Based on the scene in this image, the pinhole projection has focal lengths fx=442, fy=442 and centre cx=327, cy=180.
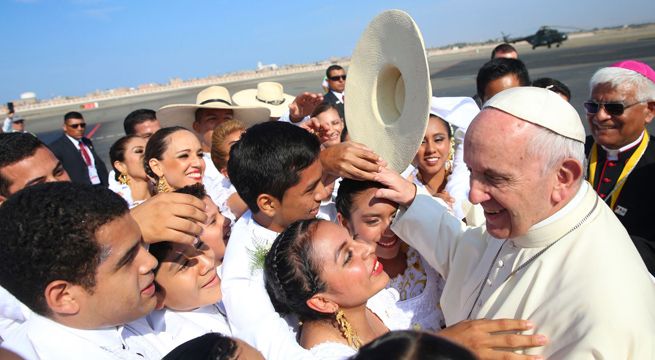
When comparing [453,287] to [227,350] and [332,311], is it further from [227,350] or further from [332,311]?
[227,350]

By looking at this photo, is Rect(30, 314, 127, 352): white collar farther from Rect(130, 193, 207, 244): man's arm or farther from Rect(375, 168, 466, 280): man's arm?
Rect(375, 168, 466, 280): man's arm

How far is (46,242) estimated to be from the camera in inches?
62.3

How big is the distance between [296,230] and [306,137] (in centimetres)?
68

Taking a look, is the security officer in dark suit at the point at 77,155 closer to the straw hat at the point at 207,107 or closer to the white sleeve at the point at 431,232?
the straw hat at the point at 207,107

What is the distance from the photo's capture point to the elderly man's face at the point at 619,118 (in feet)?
10.6

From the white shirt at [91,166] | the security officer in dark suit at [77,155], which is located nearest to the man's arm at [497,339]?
the security officer in dark suit at [77,155]

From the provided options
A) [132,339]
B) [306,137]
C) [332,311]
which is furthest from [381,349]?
[306,137]

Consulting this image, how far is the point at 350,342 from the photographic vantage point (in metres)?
2.00

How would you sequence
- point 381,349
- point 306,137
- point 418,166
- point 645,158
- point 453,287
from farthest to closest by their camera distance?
1. point 418,166
2. point 645,158
3. point 306,137
4. point 453,287
5. point 381,349

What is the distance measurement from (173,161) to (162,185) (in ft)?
0.75

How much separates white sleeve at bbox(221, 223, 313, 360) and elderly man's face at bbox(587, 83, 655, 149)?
282 centimetres

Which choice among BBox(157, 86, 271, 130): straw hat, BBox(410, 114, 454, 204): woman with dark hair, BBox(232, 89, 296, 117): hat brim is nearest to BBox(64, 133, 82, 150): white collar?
BBox(232, 89, 296, 117): hat brim

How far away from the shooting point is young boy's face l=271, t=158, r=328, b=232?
8.20ft

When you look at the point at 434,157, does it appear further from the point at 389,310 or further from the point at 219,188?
the point at 219,188
